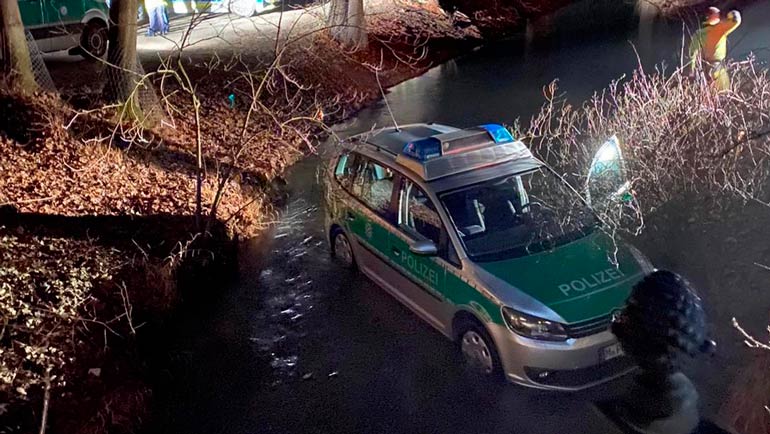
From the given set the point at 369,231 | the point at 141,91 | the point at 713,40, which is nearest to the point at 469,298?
the point at 369,231

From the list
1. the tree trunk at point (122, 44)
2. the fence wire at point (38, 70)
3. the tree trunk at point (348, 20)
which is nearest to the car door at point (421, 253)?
the tree trunk at point (122, 44)

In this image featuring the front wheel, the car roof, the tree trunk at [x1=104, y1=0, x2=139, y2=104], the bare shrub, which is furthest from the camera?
the tree trunk at [x1=104, y1=0, x2=139, y2=104]

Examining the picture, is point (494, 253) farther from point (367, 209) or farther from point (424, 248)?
point (367, 209)

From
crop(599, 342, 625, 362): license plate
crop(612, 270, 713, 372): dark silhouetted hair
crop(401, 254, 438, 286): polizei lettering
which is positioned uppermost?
crop(612, 270, 713, 372): dark silhouetted hair

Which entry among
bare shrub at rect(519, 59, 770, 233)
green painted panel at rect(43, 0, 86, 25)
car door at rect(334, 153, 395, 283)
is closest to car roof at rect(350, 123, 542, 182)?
car door at rect(334, 153, 395, 283)

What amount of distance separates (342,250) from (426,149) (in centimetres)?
222

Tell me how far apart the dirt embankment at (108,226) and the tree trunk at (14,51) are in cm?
31

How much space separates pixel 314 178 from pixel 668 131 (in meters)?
5.88

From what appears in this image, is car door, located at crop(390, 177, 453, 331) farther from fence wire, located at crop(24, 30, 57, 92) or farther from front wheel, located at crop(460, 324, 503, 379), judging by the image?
fence wire, located at crop(24, 30, 57, 92)

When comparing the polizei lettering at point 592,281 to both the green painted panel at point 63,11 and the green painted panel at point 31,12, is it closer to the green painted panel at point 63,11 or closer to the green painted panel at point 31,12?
the green painted panel at point 31,12

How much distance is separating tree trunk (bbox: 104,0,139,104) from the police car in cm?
577

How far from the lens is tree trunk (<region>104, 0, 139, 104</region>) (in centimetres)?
1134

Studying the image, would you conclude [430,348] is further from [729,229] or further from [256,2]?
[256,2]

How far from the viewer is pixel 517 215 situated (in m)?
6.50
